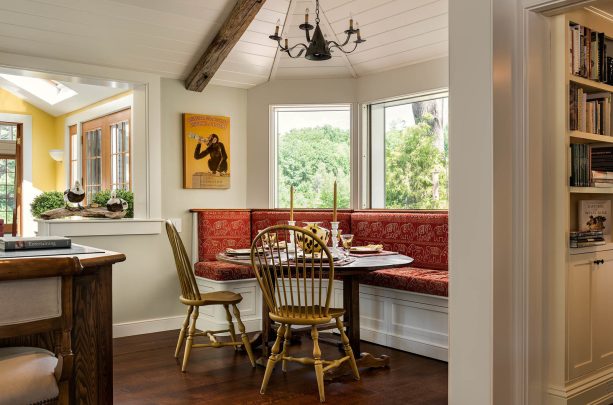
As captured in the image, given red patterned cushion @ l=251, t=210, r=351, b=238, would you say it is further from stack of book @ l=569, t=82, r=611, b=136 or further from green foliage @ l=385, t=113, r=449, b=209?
stack of book @ l=569, t=82, r=611, b=136

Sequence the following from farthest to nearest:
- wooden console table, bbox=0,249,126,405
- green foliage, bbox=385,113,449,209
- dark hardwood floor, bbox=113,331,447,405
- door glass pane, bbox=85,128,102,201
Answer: door glass pane, bbox=85,128,102,201 → green foliage, bbox=385,113,449,209 → dark hardwood floor, bbox=113,331,447,405 → wooden console table, bbox=0,249,126,405

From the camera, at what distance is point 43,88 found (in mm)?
7738

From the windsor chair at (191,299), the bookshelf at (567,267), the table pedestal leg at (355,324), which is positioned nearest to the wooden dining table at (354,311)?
the table pedestal leg at (355,324)

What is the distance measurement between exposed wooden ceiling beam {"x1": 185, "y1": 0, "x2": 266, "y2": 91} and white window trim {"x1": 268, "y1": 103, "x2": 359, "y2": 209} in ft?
2.55

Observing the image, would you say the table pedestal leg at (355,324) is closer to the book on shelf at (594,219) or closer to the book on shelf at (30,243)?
the book on shelf at (594,219)

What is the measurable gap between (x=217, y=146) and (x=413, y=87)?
6.10 feet

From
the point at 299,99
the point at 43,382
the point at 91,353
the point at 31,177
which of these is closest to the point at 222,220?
the point at 299,99

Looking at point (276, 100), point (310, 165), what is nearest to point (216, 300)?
point (310, 165)

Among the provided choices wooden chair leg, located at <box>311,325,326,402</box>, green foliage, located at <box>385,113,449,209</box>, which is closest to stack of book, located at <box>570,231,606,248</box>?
wooden chair leg, located at <box>311,325,326,402</box>

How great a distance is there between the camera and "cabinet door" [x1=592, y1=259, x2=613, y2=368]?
3.17 m

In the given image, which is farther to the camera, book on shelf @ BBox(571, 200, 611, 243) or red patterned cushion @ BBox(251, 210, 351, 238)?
red patterned cushion @ BBox(251, 210, 351, 238)

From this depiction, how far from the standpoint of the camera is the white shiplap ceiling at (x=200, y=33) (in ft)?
13.4

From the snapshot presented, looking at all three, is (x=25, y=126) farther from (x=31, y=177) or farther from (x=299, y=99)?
(x=299, y=99)

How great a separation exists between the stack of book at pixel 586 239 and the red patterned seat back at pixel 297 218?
2.37 meters
